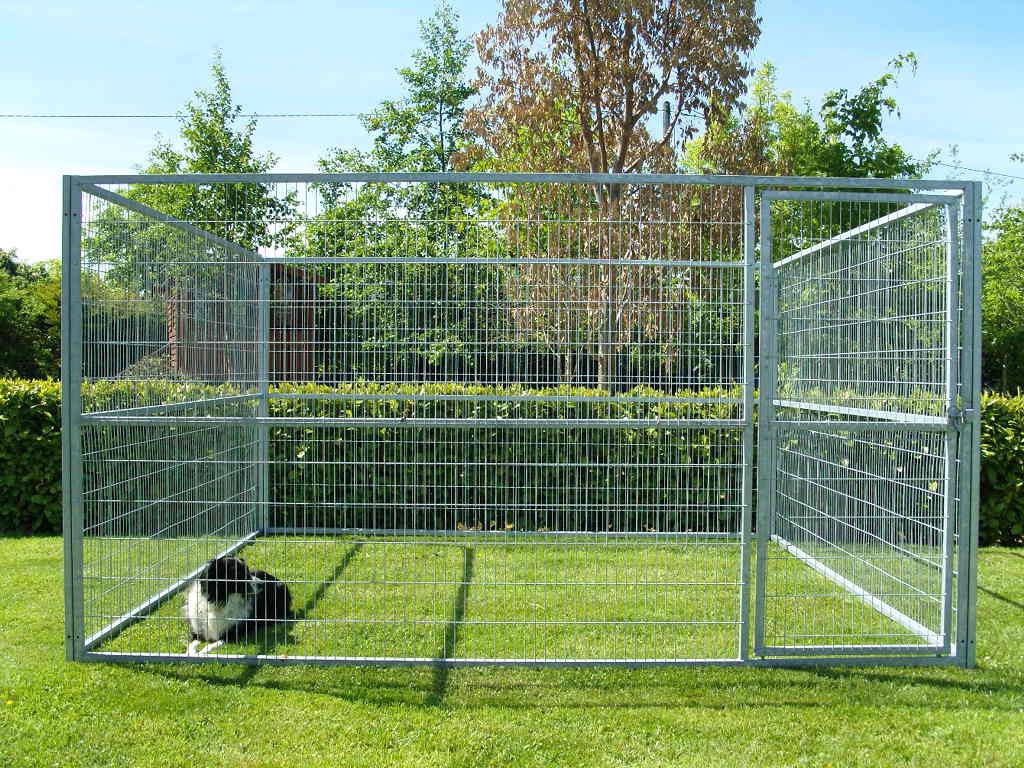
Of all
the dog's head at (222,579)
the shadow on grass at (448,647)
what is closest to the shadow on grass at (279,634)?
the dog's head at (222,579)

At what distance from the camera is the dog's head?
393cm

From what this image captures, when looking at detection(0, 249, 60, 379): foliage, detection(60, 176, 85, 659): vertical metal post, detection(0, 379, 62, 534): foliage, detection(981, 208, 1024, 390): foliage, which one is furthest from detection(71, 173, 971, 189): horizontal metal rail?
detection(0, 249, 60, 379): foliage

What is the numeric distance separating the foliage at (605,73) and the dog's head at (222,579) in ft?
20.7

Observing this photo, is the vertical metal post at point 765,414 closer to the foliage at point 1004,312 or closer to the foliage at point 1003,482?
the foliage at point 1003,482

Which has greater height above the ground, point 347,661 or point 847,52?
point 847,52

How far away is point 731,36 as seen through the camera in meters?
8.44

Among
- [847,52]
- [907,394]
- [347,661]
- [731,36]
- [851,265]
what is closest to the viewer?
[347,661]

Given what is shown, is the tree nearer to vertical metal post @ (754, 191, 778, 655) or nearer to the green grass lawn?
the green grass lawn

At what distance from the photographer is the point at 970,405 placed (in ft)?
12.1

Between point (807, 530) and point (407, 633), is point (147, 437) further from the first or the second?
point (807, 530)

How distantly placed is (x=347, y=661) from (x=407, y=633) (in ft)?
1.71

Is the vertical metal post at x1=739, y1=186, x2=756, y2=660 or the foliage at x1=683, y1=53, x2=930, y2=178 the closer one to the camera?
the vertical metal post at x1=739, y1=186, x2=756, y2=660

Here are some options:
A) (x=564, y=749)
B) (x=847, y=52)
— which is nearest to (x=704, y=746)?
(x=564, y=749)

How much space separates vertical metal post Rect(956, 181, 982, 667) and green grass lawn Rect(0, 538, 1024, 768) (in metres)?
0.47
